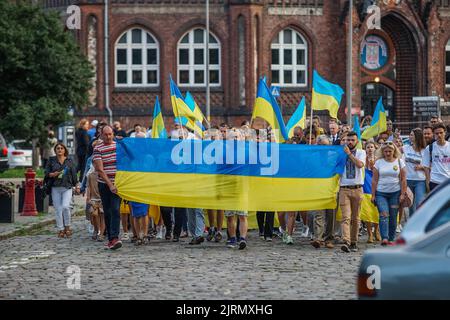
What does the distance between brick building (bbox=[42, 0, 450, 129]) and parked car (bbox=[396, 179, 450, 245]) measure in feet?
151

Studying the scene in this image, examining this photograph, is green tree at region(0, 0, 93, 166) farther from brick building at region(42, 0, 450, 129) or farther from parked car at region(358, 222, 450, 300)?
parked car at region(358, 222, 450, 300)

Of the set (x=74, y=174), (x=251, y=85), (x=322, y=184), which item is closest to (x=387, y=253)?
(x=322, y=184)

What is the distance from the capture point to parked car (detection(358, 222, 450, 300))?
744 cm

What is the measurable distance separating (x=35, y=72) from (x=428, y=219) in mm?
42174

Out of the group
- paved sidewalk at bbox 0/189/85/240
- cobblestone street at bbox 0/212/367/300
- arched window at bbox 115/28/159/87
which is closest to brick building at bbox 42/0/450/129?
arched window at bbox 115/28/159/87

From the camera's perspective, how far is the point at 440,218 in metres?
Result: 7.62

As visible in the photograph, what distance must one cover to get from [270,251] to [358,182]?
183 cm

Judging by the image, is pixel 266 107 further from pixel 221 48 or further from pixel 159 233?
pixel 221 48

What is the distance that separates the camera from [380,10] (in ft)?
184

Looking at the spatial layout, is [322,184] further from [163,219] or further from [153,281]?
[153,281]

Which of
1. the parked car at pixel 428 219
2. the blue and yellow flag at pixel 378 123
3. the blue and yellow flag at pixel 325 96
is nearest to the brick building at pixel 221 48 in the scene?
the blue and yellow flag at pixel 378 123

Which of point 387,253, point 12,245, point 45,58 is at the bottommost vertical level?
point 12,245

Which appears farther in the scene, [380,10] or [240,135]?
[380,10]

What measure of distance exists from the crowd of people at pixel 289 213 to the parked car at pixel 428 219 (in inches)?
394
